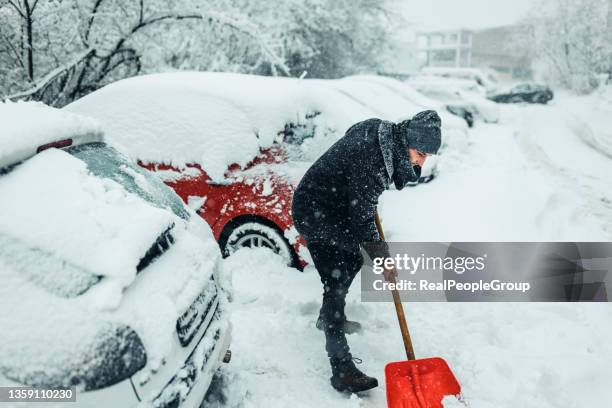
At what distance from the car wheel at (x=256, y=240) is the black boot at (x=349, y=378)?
4.12 feet

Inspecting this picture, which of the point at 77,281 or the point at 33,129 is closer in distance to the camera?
the point at 77,281

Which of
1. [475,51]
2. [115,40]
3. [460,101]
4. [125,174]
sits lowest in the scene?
[475,51]

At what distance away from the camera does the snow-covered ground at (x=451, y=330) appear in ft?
8.43

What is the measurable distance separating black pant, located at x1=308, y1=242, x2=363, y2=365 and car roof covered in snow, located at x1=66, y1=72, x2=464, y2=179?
132 cm

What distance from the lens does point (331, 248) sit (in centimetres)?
264

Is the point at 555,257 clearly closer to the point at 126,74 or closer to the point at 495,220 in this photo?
the point at 495,220

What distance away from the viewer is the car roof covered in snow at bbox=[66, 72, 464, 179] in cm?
361

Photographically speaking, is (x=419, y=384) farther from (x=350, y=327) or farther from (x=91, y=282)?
(x=91, y=282)

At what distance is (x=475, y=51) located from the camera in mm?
60781

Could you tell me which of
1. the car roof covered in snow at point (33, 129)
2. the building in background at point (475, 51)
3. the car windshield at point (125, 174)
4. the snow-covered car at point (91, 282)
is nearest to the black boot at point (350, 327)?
the snow-covered car at point (91, 282)

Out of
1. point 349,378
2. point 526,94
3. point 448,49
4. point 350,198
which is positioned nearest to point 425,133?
point 350,198

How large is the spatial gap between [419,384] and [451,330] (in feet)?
2.95

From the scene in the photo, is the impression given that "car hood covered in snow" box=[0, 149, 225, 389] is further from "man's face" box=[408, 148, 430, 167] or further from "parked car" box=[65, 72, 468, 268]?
"parked car" box=[65, 72, 468, 268]

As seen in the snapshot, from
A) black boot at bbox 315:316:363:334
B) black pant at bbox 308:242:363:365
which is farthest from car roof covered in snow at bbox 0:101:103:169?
black boot at bbox 315:316:363:334
